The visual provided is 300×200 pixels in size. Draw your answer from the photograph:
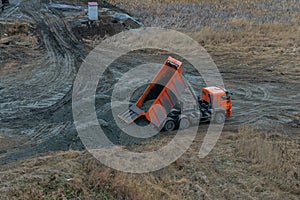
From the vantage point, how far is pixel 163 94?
467 inches

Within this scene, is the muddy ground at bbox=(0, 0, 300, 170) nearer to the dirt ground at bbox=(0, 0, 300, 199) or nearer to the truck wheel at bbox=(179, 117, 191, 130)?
the dirt ground at bbox=(0, 0, 300, 199)

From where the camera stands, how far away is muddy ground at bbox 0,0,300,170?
12.6 meters

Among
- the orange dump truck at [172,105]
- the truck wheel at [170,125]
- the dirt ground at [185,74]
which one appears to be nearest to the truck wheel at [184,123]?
the orange dump truck at [172,105]

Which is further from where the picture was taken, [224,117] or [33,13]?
[33,13]

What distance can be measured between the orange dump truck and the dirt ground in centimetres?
55

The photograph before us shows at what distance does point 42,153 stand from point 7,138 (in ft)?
7.19

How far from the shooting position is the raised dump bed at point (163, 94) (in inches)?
462

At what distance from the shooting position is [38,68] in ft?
60.1

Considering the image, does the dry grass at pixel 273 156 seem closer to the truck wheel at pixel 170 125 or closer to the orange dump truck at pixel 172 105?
the orange dump truck at pixel 172 105

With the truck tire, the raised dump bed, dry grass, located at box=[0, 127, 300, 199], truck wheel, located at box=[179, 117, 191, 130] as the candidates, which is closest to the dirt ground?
dry grass, located at box=[0, 127, 300, 199]

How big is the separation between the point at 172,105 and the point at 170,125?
69 centimetres

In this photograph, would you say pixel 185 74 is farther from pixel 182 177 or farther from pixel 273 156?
pixel 182 177

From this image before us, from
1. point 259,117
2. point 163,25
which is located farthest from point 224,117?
point 163,25

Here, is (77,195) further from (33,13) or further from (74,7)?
(74,7)
